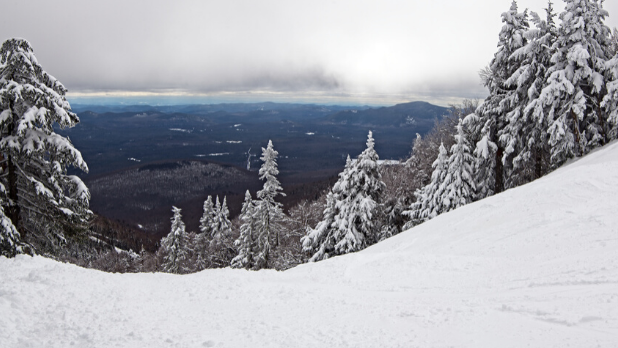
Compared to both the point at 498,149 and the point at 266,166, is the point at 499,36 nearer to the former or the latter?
the point at 498,149

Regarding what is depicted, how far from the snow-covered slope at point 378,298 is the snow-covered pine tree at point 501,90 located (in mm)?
9453

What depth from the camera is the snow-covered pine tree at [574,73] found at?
19.2 m

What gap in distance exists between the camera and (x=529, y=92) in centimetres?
1966

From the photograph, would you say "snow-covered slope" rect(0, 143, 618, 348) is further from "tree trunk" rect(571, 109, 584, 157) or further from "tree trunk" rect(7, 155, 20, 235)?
"tree trunk" rect(571, 109, 584, 157)

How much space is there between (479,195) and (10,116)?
24403 millimetres

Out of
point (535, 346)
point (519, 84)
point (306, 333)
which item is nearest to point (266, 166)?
point (519, 84)

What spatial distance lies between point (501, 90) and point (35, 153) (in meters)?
23.7

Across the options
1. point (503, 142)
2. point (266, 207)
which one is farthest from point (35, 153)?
point (503, 142)

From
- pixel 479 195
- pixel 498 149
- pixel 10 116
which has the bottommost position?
pixel 479 195

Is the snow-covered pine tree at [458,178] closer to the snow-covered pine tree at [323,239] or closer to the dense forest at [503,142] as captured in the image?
the dense forest at [503,142]

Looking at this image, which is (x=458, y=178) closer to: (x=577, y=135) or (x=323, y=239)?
(x=577, y=135)

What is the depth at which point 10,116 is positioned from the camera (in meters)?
10.5

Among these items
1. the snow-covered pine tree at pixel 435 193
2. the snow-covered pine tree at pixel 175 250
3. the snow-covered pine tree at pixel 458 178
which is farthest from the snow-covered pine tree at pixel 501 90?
the snow-covered pine tree at pixel 175 250

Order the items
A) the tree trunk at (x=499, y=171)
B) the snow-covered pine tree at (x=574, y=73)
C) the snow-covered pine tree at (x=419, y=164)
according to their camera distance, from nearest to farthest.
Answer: the snow-covered pine tree at (x=574, y=73) < the tree trunk at (x=499, y=171) < the snow-covered pine tree at (x=419, y=164)
